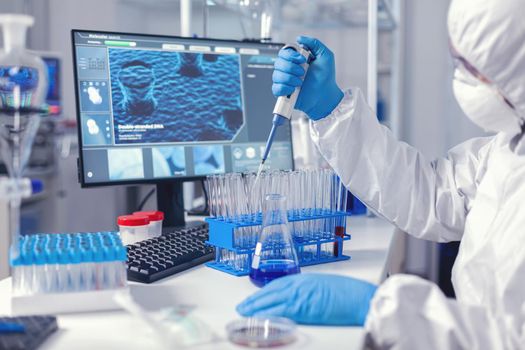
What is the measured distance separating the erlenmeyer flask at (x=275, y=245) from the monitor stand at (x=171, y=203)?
0.55 meters

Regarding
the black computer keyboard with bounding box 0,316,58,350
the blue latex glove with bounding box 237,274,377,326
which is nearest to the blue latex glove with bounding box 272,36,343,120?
the blue latex glove with bounding box 237,274,377,326

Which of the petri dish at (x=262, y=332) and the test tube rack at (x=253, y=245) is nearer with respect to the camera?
the petri dish at (x=262, y=332)

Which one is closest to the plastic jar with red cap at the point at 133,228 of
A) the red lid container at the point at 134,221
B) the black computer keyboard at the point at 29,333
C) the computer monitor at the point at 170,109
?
the red lid container at the point at 134,221

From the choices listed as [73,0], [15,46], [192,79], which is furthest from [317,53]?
[73,0]

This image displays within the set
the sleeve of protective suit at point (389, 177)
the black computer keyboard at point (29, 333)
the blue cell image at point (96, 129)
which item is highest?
the blue cell image at point (96, 129)

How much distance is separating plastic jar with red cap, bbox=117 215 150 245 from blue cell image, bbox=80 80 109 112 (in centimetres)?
26

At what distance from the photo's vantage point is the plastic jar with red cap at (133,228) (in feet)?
4.37

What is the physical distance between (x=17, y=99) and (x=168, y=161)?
0.64 meters

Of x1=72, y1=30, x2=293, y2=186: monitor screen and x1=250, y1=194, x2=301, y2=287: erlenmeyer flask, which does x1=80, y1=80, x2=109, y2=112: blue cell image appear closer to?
x1=72, y1=30, x2=293, y2=186: monitor screen

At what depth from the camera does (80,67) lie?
4.50 feet

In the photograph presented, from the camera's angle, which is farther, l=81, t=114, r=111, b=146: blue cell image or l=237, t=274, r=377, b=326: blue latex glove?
l=81, t=114, r=111, b=146: blue cell image

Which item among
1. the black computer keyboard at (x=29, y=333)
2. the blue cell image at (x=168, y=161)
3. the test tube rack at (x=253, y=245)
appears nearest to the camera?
the black computer keyboard at (x=29, y=333)

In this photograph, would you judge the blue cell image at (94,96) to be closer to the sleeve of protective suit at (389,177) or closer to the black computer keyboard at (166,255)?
the black computer keyboard at (166,255)

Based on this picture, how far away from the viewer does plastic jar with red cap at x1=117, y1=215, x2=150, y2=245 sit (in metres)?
1.33
